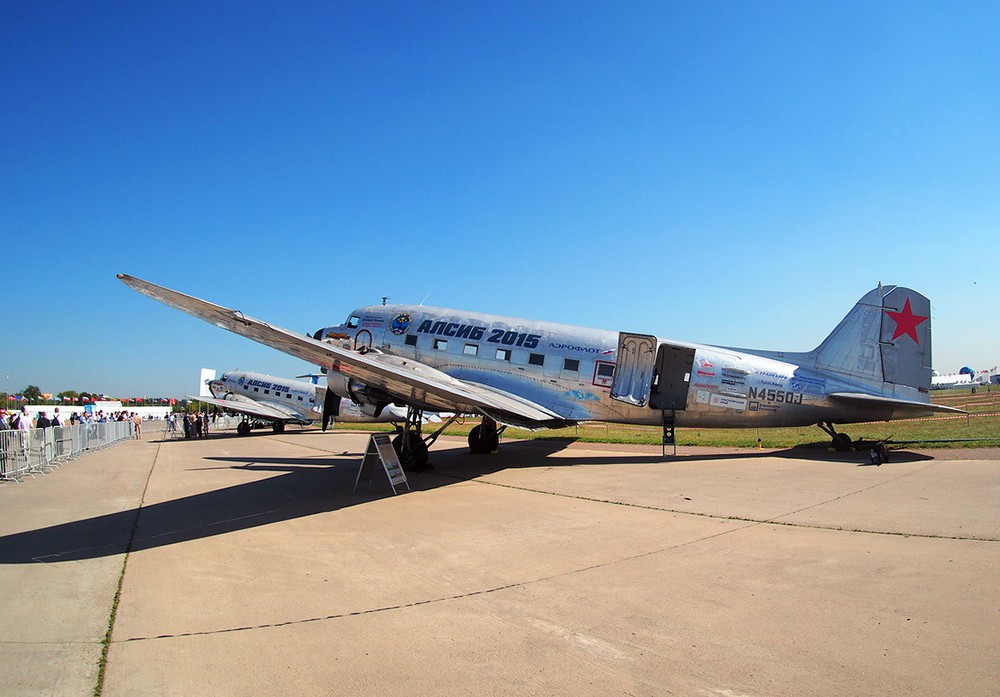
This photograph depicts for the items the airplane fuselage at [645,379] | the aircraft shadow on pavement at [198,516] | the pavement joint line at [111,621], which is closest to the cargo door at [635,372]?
the airplane fuselage at [645,379]

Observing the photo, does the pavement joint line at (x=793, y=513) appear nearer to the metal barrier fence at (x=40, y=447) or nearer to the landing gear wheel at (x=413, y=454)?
the landing gear wheel at (x=413, y=454)

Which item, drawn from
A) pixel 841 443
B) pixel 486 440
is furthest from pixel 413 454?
pixel 841 443

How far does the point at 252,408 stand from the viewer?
36.2 metres

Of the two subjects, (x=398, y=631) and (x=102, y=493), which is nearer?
(x=398, y=631)

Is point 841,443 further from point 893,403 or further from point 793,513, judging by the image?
point 793,513

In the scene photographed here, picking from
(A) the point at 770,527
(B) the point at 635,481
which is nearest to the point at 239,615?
(A) the point at 770,527

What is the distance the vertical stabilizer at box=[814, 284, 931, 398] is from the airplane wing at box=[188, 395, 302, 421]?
104ft

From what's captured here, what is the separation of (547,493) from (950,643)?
7.06 metres

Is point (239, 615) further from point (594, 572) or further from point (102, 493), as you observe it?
point (102, 493)

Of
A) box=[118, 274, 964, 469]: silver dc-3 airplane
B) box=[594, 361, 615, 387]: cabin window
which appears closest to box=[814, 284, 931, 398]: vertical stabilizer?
box=[118, 274, 964, 469]: silver dc-3 airplane

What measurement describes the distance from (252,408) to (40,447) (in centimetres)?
1845

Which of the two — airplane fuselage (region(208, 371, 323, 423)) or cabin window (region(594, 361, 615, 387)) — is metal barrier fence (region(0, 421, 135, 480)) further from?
cabin window (region(594, 361, 615, 387))

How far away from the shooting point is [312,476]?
13.8m

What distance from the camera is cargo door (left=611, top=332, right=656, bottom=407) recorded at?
47.7ft
